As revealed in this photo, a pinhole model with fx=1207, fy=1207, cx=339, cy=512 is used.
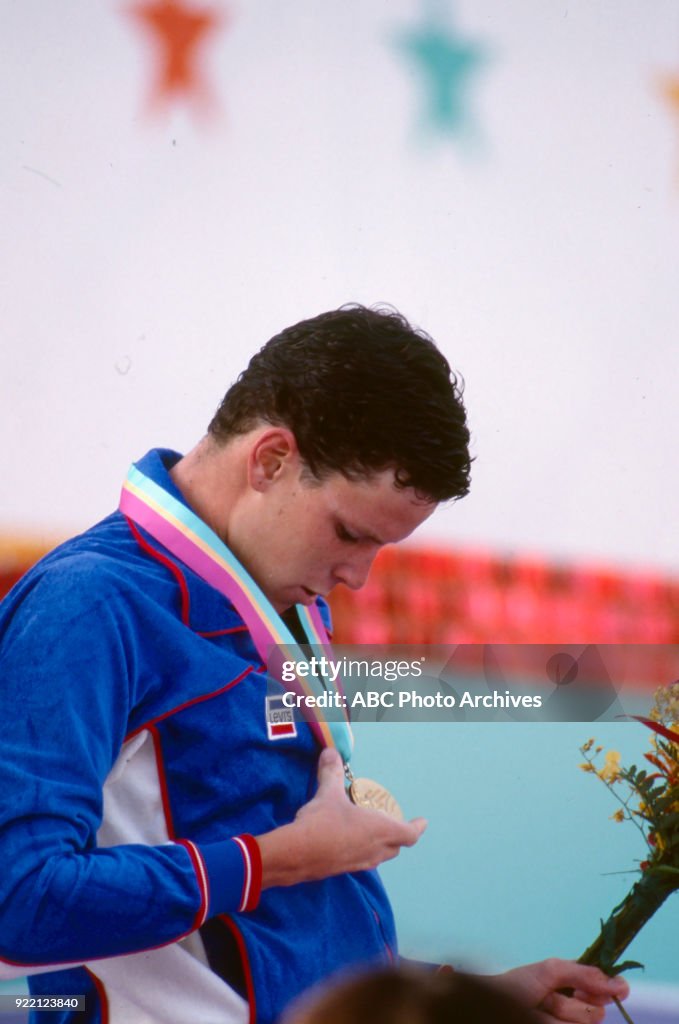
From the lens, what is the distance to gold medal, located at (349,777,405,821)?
65.3 inches

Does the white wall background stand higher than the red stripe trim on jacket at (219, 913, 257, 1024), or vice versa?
the white wall background

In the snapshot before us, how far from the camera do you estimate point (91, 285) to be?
2.20 meters

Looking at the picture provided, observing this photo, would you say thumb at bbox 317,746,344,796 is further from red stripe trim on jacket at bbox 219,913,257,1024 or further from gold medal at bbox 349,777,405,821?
red stripe trim on jacket at bbox 219,913,257,1024

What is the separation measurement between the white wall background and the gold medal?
618 millimetres

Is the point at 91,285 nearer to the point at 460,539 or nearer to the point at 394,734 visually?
the point at 460,539

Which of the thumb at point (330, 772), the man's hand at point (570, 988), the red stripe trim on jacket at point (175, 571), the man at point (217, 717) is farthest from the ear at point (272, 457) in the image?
the man's hand at point (570, 988)

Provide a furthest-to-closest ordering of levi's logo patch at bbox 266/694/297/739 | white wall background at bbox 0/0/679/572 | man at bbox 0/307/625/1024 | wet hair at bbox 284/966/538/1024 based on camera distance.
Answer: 1. white wall background at bbox 0/0/679/572
2. levi's logo patch at bbox 266/694/297/739
3. man at bbox 0/307/625/1024
4. wet hair at bbox 284/966/538/1024

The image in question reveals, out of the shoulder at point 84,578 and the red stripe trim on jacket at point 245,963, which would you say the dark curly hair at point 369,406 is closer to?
the shoulder at point 84,578

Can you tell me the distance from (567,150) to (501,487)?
626 millimetres

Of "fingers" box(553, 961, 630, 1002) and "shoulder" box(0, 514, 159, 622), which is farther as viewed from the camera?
"fingers" box(553, 961, 630, 1002)

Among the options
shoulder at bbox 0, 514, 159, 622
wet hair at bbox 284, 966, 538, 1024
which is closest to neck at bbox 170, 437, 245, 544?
shoulder at bbox 0, 514, 159, 622

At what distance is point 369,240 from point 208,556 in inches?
34.5

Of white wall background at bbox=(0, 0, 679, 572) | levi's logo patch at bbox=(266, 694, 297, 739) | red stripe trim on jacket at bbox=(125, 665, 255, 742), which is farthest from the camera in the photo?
white wall background at bbox=(0, 0, 679, 572)

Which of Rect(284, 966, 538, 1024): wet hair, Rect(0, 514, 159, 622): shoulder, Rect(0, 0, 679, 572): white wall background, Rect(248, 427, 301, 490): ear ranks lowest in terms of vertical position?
Rect(284, 966, 538, 1024): wet hair
